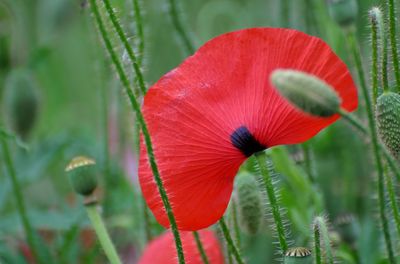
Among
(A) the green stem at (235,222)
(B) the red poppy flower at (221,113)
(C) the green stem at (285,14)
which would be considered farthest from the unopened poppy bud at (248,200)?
(C) the green stem at (285,14)

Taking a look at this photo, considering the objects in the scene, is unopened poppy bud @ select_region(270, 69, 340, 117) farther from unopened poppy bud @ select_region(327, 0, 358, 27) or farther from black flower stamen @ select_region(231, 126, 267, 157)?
unopened poppy bud @ select_region(327, 0, 358, 27)

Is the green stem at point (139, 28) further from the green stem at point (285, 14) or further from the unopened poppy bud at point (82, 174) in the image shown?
the green stem at point (285, 14)

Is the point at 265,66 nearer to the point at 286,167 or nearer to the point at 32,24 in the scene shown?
the point at 286,167

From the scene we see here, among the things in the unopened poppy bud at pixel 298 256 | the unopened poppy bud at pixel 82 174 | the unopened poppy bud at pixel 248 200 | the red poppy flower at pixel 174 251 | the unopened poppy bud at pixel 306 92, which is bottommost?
the red poppy flower at pixel 174 251

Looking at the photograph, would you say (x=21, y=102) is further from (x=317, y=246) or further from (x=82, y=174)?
(x=317, y=246)

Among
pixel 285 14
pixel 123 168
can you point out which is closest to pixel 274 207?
pixel 285 14

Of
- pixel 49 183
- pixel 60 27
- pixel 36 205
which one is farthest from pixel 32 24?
pixel 36 205

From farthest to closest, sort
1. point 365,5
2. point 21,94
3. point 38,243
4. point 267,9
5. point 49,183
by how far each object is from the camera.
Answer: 1. point 267,9
2. point 49,183
3. point 365,5
4. point 21,94
5. point 38,243
